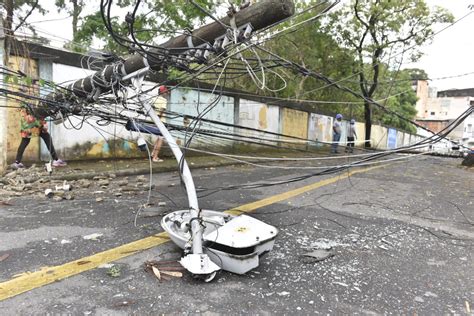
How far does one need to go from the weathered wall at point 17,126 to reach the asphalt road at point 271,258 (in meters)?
2.51

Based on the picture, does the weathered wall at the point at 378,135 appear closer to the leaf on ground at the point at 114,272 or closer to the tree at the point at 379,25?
the tree at the point at 379,25

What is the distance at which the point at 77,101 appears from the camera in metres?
4.89

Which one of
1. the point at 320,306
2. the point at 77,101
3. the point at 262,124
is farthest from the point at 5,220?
the point at 262,124

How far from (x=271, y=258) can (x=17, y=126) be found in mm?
6899

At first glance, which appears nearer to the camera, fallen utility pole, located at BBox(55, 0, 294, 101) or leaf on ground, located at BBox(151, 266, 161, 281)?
fallen utility pole, located at BBox(55, 0, 294, 101)

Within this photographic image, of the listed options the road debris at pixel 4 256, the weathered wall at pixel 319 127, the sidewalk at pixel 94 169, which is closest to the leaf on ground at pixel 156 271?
the road debris at pixel 4 256

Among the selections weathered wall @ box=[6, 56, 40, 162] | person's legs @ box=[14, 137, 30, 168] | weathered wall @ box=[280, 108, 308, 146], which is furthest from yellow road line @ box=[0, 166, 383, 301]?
weathered wall @ box=[280, 108, 308, 146]

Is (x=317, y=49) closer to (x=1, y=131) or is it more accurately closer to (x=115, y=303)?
(x=1, y=131)

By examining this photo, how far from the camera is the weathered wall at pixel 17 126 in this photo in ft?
24.1

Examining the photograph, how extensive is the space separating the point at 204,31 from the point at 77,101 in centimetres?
274

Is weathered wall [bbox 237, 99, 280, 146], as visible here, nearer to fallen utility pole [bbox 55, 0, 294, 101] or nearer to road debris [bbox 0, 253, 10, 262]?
fallen utility pole [bbox 55, 0, 294, 101]

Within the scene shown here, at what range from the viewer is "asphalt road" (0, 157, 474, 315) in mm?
2402

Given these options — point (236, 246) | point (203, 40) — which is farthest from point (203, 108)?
point (236, 246)

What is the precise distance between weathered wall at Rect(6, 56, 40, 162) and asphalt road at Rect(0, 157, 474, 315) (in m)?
2.51
